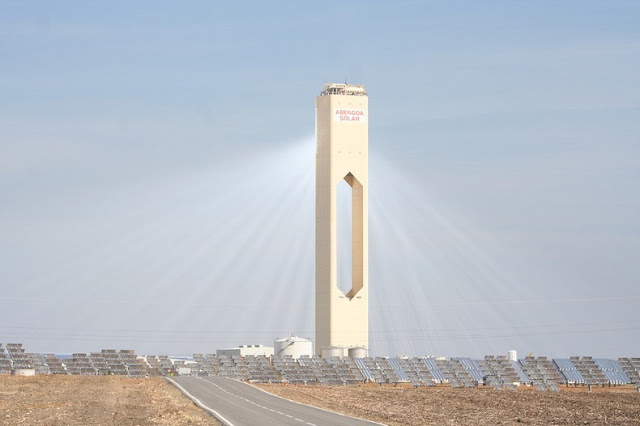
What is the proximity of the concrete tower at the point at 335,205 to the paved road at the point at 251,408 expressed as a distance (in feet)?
182

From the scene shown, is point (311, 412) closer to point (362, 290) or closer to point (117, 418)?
point (117, 418)

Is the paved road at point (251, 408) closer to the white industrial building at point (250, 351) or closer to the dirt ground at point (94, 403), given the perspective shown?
the dirt ground at point (94, 403)

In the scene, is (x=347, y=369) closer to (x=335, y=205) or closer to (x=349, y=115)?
(x=335, y=205)

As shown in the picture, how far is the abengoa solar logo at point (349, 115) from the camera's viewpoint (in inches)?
5507

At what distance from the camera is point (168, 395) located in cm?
6931

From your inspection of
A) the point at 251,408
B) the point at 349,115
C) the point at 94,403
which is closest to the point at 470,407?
the point at 251,408

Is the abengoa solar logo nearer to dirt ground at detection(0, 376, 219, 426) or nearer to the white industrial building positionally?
the white industrial building

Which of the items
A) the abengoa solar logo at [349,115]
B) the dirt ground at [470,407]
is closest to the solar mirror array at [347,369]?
the dirt ground at [470,407]

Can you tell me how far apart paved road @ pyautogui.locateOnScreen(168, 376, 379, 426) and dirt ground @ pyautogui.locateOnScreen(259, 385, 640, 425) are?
2.31 m

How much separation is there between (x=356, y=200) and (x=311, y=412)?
86956 millimetres

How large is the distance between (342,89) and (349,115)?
4.13m

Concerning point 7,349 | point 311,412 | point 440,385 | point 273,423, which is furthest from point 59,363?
point 273,423

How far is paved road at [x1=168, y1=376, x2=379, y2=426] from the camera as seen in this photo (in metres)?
50.1

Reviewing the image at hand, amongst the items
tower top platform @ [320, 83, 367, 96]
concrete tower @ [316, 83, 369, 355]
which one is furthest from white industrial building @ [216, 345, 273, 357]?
tower top platform @ [320, 83, 367, 96]
